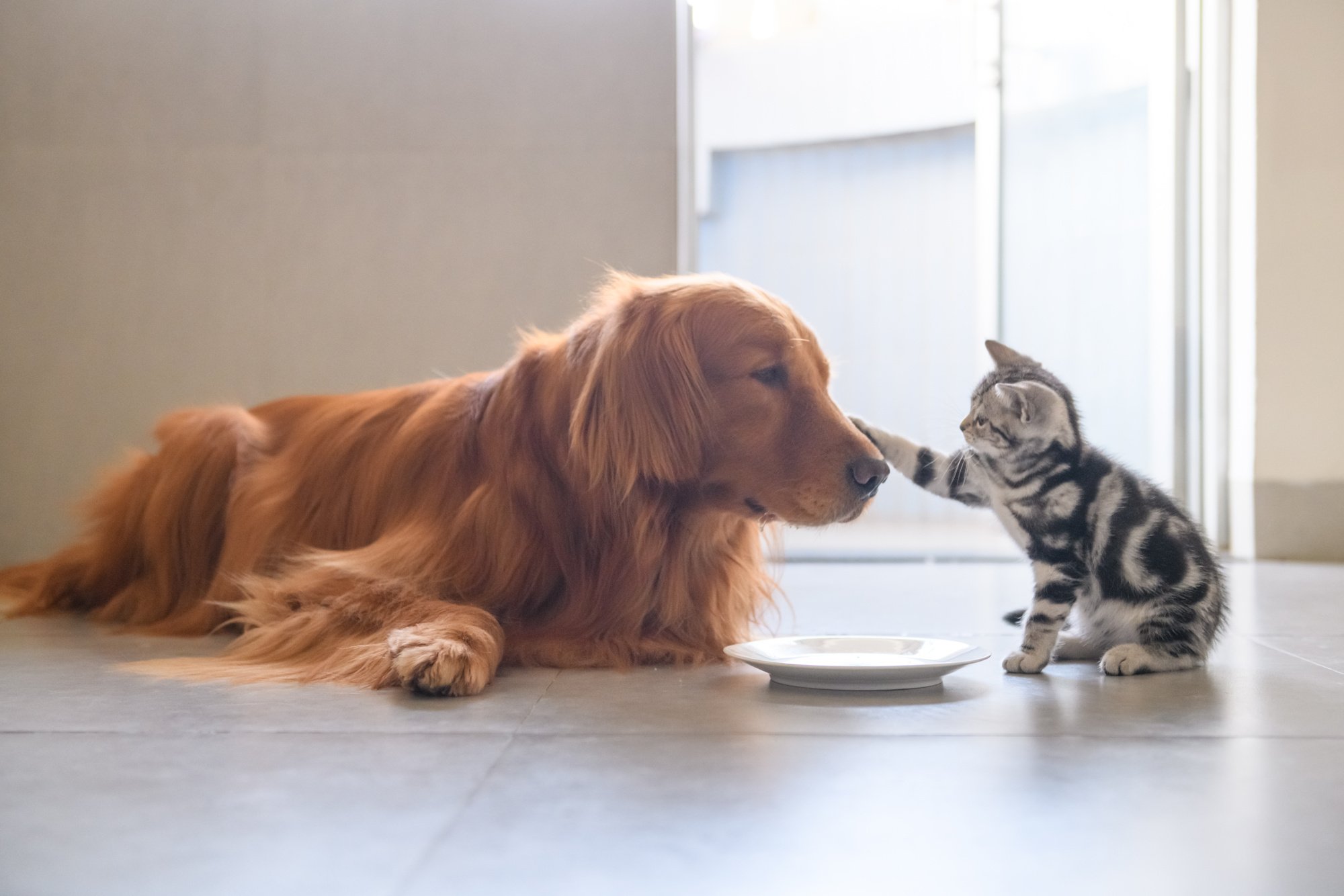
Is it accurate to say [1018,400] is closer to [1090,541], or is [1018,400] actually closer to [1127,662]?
[1090,541]

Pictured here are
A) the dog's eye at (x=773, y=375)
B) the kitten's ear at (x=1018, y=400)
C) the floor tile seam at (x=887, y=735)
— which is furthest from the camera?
the dog's eye at (x=773, y=375)

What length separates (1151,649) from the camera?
1838 millimetres

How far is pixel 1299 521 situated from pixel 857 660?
2944 millimetres

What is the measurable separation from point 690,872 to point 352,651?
103 cm

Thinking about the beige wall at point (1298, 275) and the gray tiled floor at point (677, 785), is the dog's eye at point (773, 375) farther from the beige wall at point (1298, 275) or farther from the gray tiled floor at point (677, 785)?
the beige wall at point (1298, 275)

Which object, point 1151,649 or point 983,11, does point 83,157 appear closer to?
point 983,11

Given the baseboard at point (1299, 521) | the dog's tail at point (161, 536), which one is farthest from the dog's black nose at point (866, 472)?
the baseboard at point (1299, 521)

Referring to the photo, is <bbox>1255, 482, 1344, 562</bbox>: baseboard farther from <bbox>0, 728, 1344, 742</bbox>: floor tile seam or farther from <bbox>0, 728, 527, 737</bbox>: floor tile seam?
<bbox>0, 728, 527, 737</bbox>: floor tile seam

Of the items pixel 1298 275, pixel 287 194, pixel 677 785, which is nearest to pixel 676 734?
pixel 677 785

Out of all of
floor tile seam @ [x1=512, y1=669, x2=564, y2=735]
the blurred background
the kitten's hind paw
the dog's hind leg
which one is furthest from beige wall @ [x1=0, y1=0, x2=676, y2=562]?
the kitten's hind paw

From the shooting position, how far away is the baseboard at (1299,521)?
402 cm

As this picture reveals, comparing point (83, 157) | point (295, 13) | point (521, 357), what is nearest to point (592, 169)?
point (295, 13)

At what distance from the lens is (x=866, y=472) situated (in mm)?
1852

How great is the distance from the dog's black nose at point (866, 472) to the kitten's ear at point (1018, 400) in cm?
21
